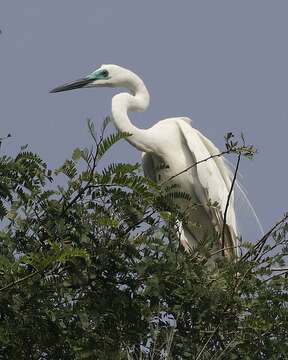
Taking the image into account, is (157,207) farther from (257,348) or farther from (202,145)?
(202,145)

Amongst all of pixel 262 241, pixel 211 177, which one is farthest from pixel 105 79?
pixel 262 241

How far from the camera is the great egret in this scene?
782 centimetres

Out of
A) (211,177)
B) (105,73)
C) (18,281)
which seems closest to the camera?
(18,281)

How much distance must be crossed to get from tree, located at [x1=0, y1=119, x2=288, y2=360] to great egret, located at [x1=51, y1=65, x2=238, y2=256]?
2704 millimetres

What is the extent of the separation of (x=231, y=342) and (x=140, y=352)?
0.39m

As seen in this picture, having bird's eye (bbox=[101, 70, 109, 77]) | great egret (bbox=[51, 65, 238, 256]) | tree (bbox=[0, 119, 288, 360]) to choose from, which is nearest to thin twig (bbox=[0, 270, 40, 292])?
tree (bbox=[0, 119, 288, 360])

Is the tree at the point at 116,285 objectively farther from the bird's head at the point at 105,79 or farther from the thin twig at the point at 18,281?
the bird's head at the point at 105,79

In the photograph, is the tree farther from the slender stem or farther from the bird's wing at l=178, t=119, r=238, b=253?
the bird's wing at l=178, t=119, r=238, b=253

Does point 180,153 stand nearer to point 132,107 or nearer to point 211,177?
point 211,177

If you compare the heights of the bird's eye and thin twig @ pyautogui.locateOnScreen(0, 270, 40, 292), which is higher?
the bird's eye

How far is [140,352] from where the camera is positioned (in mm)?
4578

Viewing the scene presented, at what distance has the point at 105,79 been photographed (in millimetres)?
8312

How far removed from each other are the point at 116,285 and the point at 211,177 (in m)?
3.14

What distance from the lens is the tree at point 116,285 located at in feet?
15.0
